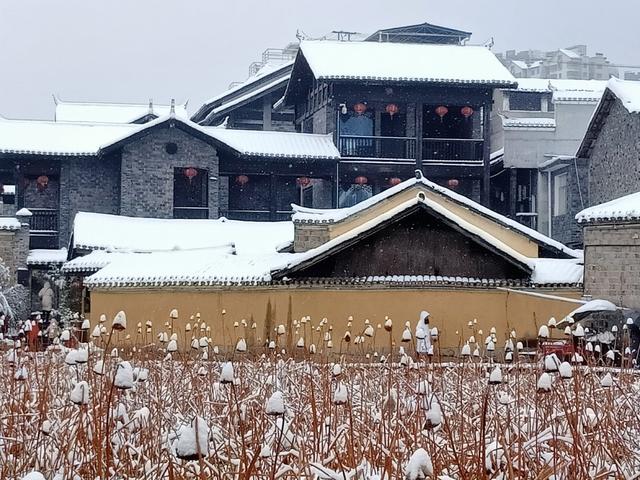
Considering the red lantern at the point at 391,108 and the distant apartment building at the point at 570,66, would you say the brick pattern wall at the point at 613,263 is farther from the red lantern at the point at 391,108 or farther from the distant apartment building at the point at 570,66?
the distant apartment building at the point at 570,66

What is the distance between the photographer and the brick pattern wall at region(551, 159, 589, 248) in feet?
83.9

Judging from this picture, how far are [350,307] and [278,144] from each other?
38.2ft

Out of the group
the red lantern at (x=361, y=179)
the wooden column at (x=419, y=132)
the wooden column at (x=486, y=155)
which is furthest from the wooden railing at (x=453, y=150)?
the red lantern at (x=361, y=179)

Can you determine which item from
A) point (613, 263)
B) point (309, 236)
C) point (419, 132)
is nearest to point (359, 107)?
point (419, 132)

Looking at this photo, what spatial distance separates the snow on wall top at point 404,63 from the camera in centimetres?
2667

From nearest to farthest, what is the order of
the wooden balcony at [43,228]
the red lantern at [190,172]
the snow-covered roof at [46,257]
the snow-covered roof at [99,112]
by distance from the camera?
the snow-covered roof at [46,257]
the red lantern at [190,172]
the wooden balcony at [43,228]
the snow-covered roof at [99,112]

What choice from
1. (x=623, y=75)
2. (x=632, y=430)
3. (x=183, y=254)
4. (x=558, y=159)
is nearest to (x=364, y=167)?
(x=558, y=159)

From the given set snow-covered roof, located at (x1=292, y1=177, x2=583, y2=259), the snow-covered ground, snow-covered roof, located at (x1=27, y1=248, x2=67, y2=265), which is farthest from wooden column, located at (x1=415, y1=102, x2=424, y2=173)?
the snow-covered ground

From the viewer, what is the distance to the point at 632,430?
5.68 metres

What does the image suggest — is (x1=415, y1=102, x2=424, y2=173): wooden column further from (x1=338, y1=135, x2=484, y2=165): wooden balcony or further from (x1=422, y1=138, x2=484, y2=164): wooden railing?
(x1=422, y1=138, x2=484, y2=164): wooden railing

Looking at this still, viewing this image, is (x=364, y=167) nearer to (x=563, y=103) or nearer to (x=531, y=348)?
(x=563, y=103)

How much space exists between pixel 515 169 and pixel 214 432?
2478 cm

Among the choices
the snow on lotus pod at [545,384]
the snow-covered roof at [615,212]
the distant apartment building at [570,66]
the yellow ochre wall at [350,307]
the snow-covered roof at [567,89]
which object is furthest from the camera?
the distant apartment building at [570,66]

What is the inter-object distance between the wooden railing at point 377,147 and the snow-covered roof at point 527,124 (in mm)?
2949
